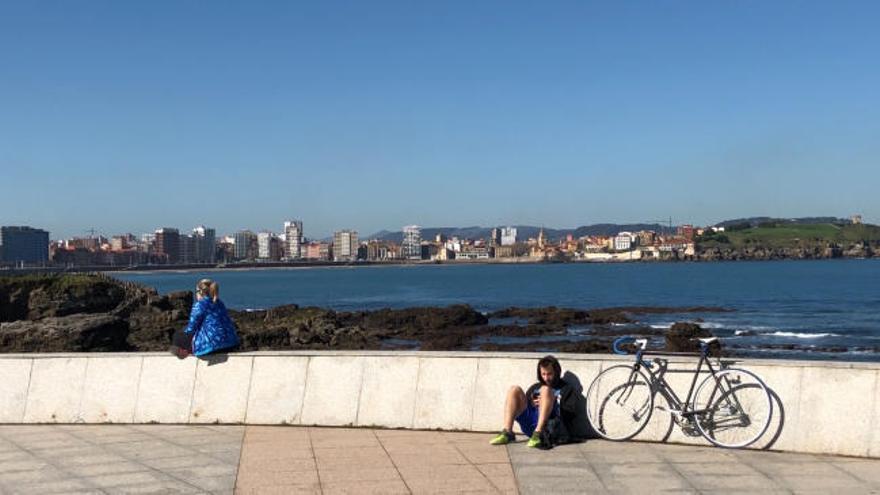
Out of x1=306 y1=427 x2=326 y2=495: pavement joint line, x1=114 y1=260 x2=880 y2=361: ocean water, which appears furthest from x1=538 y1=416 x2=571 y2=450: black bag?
x1=114 y1=260 x2=880 y2=361: ocean water

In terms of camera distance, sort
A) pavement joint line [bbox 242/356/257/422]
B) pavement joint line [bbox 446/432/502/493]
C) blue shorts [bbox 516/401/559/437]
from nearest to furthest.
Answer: pavement joint line [bbox 446/432/502/493] → blue shorts [bbox 516/401/559/437] → pavement joint line [bbox 242/356/257/422]

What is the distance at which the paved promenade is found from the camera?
6730 millimetres

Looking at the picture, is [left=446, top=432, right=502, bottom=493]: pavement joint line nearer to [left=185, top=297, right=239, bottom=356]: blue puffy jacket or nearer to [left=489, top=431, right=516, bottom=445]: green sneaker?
[left=489, top=431, right=516, bottom=445]: green sneaker

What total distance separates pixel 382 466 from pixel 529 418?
1.67 meters

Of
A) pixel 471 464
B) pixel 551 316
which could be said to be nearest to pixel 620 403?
pixel 471 464

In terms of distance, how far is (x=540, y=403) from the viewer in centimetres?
822

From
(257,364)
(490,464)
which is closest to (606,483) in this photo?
(490,464)

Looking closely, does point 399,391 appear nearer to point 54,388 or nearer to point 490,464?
point 490,464

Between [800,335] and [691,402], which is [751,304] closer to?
[800,335]

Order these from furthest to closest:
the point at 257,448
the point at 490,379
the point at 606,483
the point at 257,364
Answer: the point at 257,364, the point at 490,379, the point at 257,448, the point at 606,483

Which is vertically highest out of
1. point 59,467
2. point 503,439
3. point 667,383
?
point 667,383

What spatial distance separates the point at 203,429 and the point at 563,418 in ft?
12.4

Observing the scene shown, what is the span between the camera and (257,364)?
31.3ft

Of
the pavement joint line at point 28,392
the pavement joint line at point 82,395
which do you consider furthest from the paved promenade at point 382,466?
the pavement joint line at point 28,392
